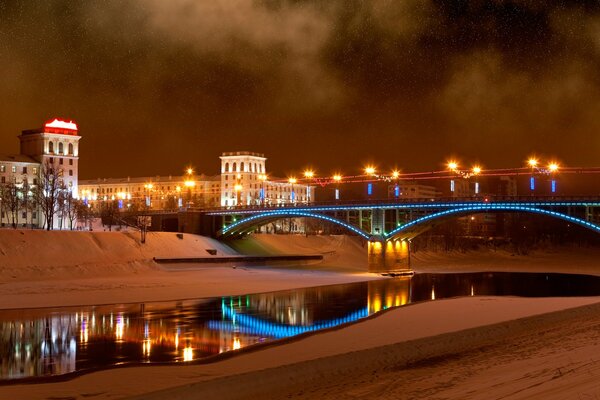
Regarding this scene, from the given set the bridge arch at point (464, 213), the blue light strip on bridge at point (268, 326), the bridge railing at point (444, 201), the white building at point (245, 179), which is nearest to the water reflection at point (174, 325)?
the blue light strip on bridge at point (268, 326)

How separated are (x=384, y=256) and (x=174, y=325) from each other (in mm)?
48471

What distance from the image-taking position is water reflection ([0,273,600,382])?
911 inches

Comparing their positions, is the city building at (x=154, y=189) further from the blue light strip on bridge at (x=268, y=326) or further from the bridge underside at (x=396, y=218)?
the blue light strip on bridge at (x=268, y=326)

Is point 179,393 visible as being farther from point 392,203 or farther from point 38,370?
point 392,203

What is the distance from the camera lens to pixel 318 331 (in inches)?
1137

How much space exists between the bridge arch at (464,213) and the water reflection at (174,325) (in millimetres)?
10363

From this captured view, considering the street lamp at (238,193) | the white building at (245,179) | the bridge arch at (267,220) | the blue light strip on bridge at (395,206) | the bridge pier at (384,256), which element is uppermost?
the white building at (245,179)

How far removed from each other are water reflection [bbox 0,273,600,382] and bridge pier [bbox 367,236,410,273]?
2367 centimetres

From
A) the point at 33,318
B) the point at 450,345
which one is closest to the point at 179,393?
the point at 450,345

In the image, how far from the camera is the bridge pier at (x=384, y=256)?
77750 mm

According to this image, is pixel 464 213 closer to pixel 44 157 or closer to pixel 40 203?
pixel 40 203

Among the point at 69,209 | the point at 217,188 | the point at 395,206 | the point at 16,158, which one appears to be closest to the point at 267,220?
the point at 395,206

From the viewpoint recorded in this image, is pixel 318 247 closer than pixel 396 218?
No

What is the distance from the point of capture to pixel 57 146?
132 m
